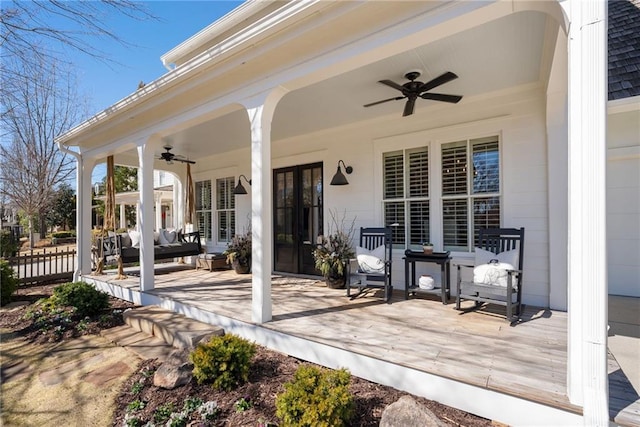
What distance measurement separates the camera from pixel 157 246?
650 cm

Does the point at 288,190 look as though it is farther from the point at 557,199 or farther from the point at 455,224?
the point at 557,199

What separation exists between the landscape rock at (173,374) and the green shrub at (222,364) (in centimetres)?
9

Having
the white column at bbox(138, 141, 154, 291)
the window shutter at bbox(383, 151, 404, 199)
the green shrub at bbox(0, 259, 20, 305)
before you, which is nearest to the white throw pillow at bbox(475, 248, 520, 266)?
the window shutter at bbox(383, 151, 404, 199)

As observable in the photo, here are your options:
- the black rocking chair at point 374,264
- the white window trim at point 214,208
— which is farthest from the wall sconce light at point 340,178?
the white window trim at point 214,208

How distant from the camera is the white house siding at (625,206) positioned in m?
3.95

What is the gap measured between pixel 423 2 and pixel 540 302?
353 centimetres

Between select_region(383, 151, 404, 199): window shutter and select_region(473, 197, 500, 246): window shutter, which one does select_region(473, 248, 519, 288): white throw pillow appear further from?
select_region(383, 151, 404, 199): window shutter

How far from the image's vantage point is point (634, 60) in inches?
160

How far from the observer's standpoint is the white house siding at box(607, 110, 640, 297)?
156 inches

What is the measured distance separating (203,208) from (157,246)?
5.87 feet

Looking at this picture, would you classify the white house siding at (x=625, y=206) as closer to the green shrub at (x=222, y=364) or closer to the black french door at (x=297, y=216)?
the black french door at (x=297, y=216)

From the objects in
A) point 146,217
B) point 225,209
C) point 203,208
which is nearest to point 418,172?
point 146,217

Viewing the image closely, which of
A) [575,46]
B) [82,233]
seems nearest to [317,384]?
[575,46]

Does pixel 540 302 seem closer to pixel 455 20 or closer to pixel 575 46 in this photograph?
pixel 575 46
